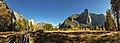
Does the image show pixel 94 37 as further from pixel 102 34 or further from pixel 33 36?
pixel 33 36

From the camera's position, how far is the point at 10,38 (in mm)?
30844

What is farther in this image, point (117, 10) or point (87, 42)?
point (117, 10)

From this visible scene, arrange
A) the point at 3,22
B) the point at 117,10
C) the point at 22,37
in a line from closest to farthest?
the point at 22,37 → the point at 117,10 → the point at 3,22

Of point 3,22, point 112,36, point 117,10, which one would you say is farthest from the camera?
point 3,22

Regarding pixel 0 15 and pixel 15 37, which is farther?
pixel 0 15

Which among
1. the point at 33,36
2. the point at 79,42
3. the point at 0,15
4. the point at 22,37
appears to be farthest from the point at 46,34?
the point at 0,15

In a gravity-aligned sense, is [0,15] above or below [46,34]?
above

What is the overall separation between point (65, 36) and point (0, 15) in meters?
26.7

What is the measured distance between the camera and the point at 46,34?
1233 inches

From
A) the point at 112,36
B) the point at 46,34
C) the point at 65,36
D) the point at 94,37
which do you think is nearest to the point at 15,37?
the point at 46,34

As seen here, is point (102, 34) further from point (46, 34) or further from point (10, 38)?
point (10, 38)

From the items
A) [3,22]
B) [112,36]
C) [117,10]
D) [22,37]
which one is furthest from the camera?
[3,22]

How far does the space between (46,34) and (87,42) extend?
24.6ft

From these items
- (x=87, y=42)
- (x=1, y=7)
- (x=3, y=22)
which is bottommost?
(x=87, y=42)
